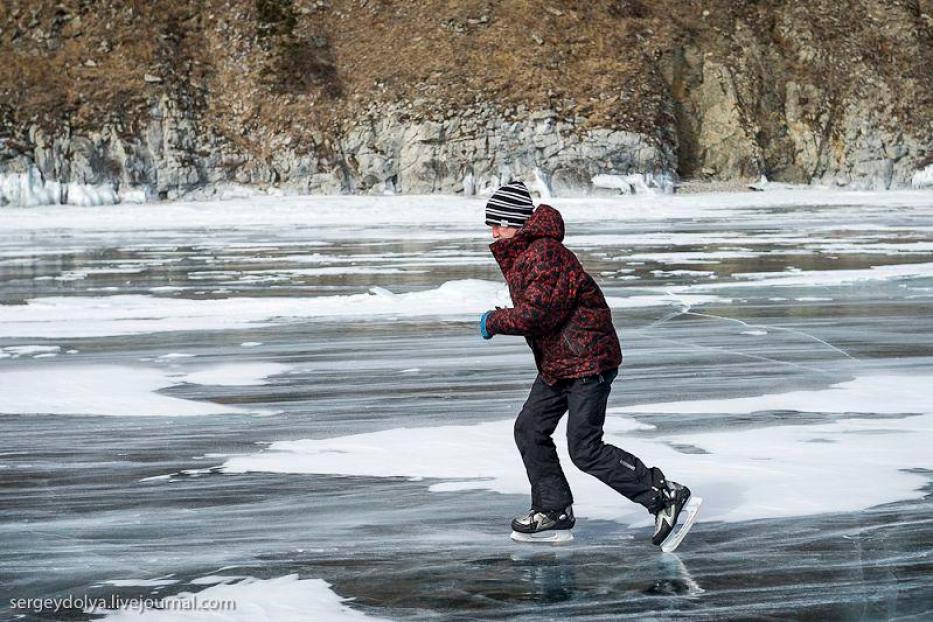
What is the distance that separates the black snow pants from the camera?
17.9 feet

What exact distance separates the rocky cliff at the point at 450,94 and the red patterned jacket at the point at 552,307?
141 ft

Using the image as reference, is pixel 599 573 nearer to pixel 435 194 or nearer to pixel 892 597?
pixel 892 597

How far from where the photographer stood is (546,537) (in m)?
5.86

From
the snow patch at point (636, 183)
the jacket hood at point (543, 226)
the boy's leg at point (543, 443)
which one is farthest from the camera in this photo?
the snow patch at point (636, 183)

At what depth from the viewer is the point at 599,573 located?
5.45 m

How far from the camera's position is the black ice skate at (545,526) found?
19.1ft

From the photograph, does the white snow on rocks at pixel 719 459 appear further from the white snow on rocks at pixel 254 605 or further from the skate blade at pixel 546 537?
the white snow on rocks at pixel 254 605

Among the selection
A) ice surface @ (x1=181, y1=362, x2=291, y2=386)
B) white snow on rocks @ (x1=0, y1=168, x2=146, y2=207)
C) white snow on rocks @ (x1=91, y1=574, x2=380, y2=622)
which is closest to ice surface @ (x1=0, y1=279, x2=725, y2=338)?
ice surface @ (x1=181, y1=362, x2=291, y2=386)

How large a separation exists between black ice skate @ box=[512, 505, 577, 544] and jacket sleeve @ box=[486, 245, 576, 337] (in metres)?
0.94

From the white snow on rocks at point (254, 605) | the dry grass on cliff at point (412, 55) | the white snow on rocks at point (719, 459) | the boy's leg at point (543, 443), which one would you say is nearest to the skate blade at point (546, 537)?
the boy's leg at point (543, 443)

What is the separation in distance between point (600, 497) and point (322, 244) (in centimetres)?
2063

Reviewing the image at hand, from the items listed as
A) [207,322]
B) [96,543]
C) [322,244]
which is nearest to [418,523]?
[96,543]

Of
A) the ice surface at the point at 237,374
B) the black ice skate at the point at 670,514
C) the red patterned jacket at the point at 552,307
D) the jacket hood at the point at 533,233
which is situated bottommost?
the ice surface at the point at 237,374

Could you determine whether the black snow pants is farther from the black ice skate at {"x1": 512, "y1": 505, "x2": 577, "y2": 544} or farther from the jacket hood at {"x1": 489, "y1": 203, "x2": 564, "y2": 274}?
the jacket hood at {"x1": 489, "y1": 203, "x2": 564, "y2": 274}
